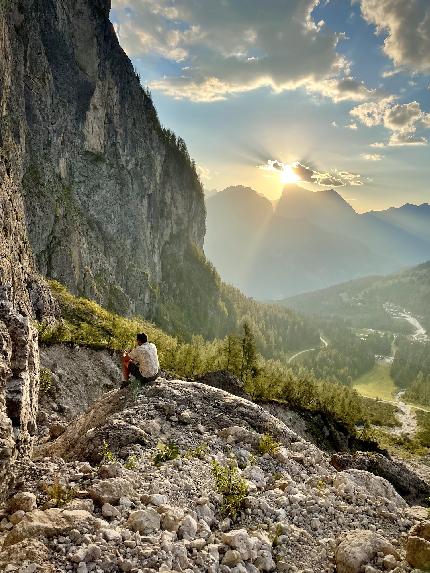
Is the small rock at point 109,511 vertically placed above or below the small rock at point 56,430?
above

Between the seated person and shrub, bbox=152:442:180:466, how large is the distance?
5264mm

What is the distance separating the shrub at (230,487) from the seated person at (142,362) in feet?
21.6

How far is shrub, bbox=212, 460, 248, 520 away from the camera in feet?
39.6

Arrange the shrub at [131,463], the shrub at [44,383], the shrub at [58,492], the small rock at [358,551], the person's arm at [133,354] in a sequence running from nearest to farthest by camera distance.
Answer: the small rock at [358,551], the shrub at [58,492], the shrub at [131,463], the person's arm at [133,354], the shrub at [44,383]

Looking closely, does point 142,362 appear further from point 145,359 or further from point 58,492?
point 58,492

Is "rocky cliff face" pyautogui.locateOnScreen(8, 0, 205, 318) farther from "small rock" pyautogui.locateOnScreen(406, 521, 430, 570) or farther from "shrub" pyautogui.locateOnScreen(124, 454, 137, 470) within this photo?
"small rock" pyautogui.locateOnScreen(406, 521, 430, 570)

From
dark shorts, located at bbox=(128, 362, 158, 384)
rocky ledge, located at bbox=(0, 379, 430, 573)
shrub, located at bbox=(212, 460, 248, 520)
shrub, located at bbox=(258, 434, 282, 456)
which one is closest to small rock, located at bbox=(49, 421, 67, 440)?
rocky ledge, located at bbox=(0, 379, 430, 573)

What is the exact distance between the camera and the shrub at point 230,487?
1207 cm

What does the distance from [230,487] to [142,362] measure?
28.4ft

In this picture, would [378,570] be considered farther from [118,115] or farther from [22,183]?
[118,115]

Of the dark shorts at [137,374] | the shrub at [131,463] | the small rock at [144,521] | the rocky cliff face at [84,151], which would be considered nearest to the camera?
the small rock at [144,521]

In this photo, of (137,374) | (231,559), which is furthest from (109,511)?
(137,374)

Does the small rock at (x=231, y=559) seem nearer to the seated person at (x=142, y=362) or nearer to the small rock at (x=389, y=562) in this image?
the small rock at (x=389, y=562)

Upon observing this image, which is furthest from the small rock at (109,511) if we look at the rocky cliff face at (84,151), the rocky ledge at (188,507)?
the rocky cliff face at (84,151)
